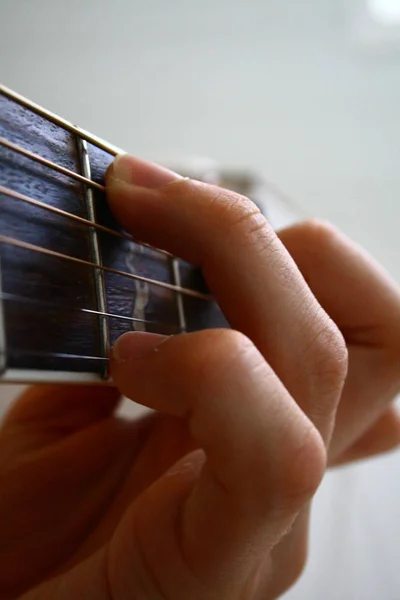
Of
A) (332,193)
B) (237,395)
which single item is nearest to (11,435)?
(237,395)

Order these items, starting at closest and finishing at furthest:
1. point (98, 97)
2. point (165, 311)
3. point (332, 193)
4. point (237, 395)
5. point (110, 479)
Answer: point (237, 395) < point (165, 311) < point (110, 479) < point (332, 193) < point (98, 97)

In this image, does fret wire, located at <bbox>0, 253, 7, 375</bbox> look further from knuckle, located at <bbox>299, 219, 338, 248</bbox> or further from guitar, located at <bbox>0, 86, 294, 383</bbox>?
knuckle, located at <bbox>299, 219, 338, 248</bbox>

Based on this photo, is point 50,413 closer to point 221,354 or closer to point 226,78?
point 221,354

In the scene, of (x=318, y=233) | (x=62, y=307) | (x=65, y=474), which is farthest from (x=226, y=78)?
(x=62, y=307)

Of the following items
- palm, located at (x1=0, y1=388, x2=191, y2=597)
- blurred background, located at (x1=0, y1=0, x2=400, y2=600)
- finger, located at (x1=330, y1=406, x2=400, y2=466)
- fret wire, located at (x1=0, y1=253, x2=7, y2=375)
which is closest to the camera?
fret wire, located at (x1=0, y1=253, x2=7, y2=375)

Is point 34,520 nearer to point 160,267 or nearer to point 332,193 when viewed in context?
point 160,267

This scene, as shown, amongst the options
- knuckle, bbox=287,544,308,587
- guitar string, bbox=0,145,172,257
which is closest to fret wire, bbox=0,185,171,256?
guitar string, bbox=0,145,172,257
